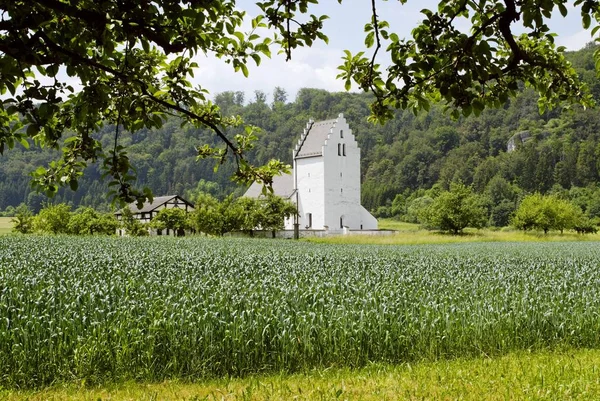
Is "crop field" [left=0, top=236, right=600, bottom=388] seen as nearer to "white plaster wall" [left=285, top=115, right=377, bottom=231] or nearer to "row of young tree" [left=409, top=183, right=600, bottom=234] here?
"row of young tree" [left=409, top=183, right=600, bottom=234]

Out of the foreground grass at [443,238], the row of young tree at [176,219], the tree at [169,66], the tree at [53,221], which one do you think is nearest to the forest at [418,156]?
the foreground grass at [443,238]

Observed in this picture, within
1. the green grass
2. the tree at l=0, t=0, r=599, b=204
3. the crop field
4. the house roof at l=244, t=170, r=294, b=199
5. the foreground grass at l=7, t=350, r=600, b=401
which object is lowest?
the foreground grass at l=7, t=350, r=600, b=401

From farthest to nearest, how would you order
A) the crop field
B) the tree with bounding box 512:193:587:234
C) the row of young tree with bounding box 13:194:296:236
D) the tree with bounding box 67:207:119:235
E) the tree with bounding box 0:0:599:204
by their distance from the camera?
the tree with bounding box 512:193:587:234
the tree with bounding box 67:207:119:235
the row of young tree with bounding box 13:194:296:236
the crop field
the tree with bounding box 0:0:599:204

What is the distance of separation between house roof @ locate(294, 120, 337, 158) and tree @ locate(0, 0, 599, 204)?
64.9 m

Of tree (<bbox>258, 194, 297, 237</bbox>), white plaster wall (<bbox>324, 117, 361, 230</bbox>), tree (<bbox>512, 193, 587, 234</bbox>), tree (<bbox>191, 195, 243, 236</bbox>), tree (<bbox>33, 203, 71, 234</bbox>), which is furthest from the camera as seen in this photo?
white plaster wall (<bbox>324, 117, 361, 230</bbox>)

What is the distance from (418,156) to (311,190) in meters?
71.8

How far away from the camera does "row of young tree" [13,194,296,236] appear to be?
178 ft

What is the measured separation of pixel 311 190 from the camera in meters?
69.8

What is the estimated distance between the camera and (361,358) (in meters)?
7.47

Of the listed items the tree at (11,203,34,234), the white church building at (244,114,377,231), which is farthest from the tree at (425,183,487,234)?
the tree at (11,203,34,234)

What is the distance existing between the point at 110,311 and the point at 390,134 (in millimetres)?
153257

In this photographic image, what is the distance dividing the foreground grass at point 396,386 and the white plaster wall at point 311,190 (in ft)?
200

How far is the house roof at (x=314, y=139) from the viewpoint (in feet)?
230

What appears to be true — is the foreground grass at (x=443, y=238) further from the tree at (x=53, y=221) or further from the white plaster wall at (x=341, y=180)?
the tree at (x=53, y=221)
